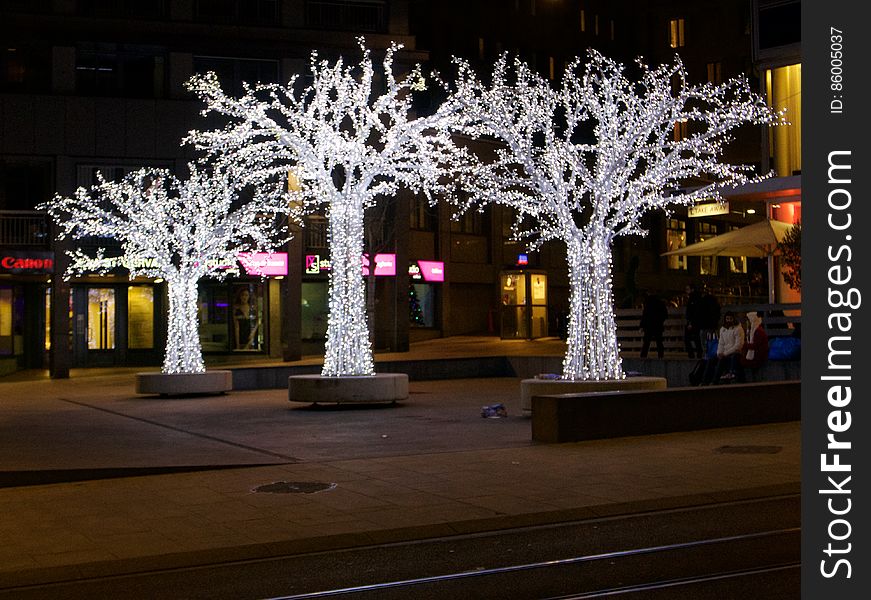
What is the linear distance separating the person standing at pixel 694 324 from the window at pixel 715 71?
1365 inches

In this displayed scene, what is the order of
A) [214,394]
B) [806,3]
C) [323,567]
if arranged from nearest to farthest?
[806,3]
[323,567]
[214,394]

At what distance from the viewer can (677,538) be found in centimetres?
1010

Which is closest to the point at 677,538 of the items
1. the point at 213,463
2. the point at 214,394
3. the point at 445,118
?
the point at 213,463

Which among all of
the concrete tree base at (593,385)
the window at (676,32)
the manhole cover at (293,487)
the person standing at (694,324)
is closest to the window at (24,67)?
the person standing at (694,324)

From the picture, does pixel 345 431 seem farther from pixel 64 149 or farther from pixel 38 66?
pixel 38 66

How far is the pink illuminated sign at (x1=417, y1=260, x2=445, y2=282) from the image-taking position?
48.2 metres

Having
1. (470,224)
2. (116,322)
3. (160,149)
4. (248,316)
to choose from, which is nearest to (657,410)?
(160,149)

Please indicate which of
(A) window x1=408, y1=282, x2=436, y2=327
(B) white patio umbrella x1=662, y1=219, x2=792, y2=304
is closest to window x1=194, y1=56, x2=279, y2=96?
(A) window x1=408, y1=282, x2=436, y2=327

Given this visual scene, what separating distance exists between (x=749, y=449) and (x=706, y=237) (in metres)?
55.1

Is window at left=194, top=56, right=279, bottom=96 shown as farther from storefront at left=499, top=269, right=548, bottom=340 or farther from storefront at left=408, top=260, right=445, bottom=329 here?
storefront at left=499, top=269, right=548, bottom=340

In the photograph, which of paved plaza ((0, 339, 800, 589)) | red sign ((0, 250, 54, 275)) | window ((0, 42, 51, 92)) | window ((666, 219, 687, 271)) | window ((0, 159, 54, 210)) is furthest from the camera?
window ((666, 219, 687, 271))

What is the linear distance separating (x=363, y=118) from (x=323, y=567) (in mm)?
15311

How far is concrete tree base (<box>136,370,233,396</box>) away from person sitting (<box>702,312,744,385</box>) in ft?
37.9

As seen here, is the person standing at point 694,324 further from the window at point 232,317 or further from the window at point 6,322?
the window at point 6,322
